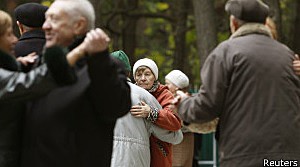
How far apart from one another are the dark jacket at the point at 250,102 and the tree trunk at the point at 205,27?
901 centimetres

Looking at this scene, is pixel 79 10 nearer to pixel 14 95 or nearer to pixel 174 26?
pixel 14 95

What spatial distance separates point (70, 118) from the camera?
17.7 ft

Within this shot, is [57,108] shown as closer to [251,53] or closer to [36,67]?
[36,67]

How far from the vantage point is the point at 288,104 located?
6.00m

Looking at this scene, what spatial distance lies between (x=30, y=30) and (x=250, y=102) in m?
1.91

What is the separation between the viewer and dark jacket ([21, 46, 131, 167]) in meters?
5.38

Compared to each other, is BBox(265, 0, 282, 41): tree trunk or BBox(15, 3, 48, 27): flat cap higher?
BBox(15, 3, 48, 27): flat cap

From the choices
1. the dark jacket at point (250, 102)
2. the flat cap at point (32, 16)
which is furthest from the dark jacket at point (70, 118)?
the flat cap at point (32, 16)

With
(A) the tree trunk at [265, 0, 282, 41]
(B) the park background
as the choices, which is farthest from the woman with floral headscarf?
(B) the park background

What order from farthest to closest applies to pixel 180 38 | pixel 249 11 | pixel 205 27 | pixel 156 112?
1. pixel 180 38
2. pixel 205 27
3. pixel 156 112
4. pixel 249 11

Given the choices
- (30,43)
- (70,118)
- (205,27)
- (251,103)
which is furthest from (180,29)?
(70,118)

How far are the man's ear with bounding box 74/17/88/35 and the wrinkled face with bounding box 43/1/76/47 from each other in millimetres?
25

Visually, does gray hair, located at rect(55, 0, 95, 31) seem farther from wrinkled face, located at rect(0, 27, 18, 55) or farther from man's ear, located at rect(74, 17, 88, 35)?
wrinkled face, located at rect(0, 27, 18, 55)

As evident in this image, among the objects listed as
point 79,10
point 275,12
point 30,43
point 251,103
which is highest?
point 79,10
